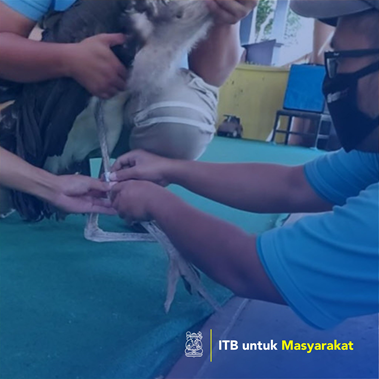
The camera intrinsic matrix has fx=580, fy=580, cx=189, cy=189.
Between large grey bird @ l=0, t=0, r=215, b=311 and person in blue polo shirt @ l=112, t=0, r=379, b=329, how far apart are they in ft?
0.37

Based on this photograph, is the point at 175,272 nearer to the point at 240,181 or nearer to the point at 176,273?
the point at 176,273

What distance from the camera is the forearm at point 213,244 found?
584 mm

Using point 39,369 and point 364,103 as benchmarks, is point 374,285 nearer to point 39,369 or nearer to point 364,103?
point 364,103

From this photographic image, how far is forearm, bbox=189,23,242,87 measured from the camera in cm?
86

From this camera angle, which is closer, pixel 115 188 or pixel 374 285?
pixel 374 285

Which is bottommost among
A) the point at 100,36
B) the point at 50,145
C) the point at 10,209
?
the point at 10,209

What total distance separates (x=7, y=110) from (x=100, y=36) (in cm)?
25


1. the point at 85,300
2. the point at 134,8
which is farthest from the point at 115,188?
the point at 134,8

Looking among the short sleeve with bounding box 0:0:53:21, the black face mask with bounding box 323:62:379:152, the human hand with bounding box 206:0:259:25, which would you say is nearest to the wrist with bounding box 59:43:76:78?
the short sleeve with bounding box 0:0:53:21

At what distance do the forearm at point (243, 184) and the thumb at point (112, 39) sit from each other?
188 millimetres

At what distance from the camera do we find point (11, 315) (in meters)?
0.66

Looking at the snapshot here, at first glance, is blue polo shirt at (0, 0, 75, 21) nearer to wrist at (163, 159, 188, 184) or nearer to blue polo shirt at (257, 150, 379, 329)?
wrist at (163, 159, 188, 184)

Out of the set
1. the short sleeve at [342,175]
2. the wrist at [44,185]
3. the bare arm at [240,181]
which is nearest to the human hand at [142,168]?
the bare arm at [240,181]

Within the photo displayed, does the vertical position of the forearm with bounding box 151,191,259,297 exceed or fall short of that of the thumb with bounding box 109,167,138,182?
it exceeds it
